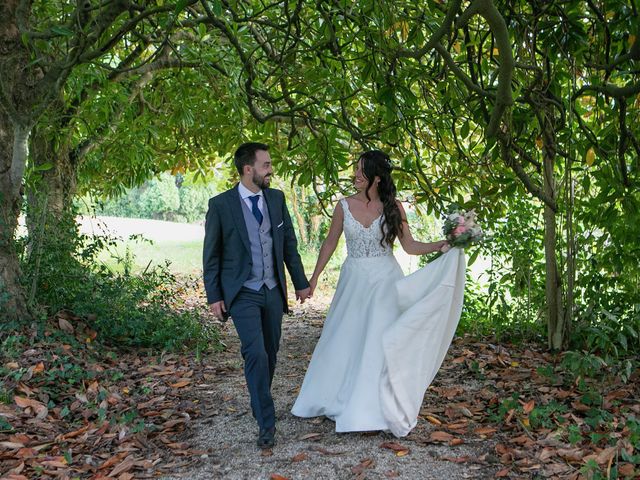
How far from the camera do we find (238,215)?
187 inches

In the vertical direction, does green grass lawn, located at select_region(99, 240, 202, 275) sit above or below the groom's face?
below

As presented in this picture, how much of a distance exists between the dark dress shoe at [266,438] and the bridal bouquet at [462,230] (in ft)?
5.55

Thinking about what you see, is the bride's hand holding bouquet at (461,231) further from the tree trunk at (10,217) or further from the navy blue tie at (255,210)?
the tree trunk at (10,217)

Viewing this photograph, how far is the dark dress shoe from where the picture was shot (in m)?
4.57

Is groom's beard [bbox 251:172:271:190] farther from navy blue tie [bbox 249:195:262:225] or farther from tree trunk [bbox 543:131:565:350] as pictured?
tree trunk [bbox 543:131:565:350]

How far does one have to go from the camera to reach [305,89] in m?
7.36

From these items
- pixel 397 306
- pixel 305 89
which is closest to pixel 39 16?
pixel 305 89

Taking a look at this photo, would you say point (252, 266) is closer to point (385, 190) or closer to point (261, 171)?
point (261, 171)

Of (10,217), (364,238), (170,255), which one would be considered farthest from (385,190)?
(170,255)

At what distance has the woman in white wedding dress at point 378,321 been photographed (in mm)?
4766

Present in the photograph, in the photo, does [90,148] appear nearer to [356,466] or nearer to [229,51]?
[229,51]

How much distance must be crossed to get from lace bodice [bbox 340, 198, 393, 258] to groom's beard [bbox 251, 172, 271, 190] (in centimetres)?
73

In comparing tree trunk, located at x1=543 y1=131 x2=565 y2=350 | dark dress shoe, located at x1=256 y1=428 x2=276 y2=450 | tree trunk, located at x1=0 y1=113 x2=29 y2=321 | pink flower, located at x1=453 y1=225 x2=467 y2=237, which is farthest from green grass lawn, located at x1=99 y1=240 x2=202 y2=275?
pink flower, located at x1=453 y1=225 x2=467 y2=237

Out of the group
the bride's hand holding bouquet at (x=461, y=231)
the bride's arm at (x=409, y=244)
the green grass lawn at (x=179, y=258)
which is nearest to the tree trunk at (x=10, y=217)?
the bride's arm at (x=409, y=244)
